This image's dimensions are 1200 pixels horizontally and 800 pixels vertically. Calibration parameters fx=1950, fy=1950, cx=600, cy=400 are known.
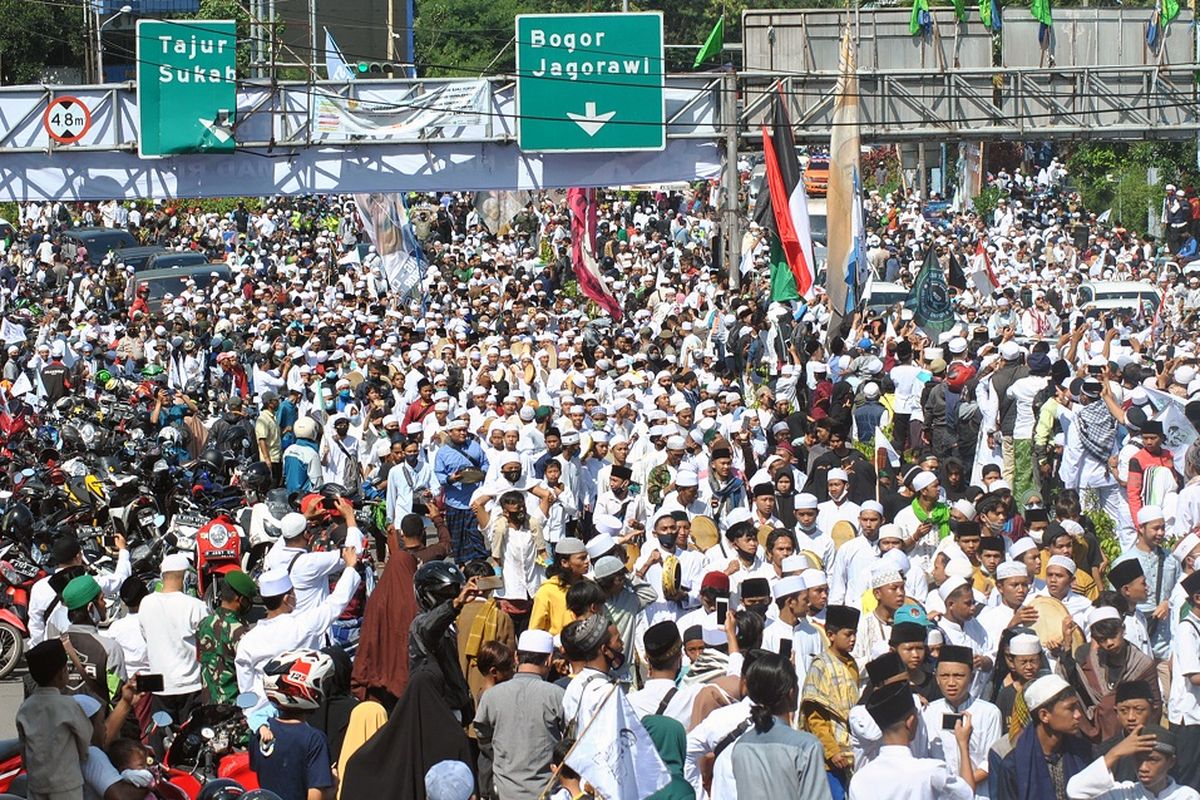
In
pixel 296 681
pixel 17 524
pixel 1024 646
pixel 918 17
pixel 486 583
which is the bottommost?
pixel 17 524

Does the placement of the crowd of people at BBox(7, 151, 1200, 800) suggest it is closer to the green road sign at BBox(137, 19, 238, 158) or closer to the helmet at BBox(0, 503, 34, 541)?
the helmet at BBox(0, 503, 34, 541)

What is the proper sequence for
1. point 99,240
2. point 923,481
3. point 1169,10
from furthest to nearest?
point 99,240
point 1169,10
point 923,481

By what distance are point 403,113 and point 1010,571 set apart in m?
19.1

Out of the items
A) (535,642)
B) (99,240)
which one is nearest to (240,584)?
(535,642)

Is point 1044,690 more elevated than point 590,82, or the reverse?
point 590,82

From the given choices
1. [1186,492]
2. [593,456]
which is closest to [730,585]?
[1186,492]

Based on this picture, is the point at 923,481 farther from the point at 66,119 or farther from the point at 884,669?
the point at 66,119

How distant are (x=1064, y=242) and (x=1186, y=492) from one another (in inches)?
903

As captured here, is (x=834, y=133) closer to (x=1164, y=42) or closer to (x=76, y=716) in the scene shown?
(x=1164, y=42)

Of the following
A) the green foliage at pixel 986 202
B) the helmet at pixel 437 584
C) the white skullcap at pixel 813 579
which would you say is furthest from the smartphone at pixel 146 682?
the green foliage at pixel 986 202

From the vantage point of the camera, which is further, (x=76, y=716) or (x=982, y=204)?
(x=982, y=204)

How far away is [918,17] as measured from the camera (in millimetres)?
30359

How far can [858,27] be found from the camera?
30219 millimetres

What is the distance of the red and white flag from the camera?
26703 millimetres
